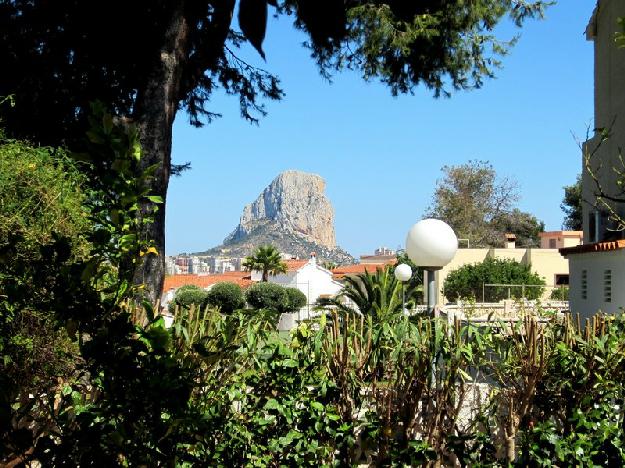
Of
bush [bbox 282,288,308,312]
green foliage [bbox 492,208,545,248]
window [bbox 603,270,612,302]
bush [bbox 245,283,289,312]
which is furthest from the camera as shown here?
green foliage [bbox 492,208,545,248]

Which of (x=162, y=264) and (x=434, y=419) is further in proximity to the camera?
(x=162, y=264)

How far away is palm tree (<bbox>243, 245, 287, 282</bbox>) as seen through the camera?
67.5 metres

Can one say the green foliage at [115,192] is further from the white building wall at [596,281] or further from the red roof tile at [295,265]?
the red roof tile at [295,265]

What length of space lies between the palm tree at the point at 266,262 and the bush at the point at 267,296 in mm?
18020

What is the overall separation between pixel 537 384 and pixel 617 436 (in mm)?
505

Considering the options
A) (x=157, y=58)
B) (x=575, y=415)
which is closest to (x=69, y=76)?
(x=157, y=58)

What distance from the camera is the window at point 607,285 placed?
15.0m

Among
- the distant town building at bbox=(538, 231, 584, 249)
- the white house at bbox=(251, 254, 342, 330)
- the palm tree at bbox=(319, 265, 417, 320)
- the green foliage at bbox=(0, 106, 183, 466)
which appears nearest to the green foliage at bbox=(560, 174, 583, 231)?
the distant town building at bbox=(538, 231, 584, 249)

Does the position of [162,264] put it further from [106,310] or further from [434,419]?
[106,310]

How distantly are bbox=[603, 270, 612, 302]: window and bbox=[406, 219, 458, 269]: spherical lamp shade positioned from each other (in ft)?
35.0

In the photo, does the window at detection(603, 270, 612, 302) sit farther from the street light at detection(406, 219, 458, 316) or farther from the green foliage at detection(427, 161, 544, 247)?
the green foliage at detection(427, 161, 544, 247)

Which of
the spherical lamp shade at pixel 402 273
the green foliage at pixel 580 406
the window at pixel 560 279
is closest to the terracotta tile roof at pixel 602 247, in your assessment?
the spherical lamp shade at pixel 402 273

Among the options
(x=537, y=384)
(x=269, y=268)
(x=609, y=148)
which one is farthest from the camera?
(x=269, y=268)

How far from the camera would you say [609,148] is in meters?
16.8
